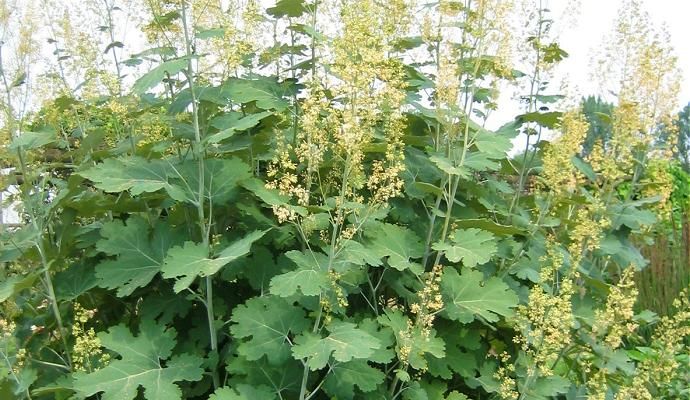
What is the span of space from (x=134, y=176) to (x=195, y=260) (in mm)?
485

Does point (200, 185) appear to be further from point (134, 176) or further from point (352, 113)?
point (352, 113)

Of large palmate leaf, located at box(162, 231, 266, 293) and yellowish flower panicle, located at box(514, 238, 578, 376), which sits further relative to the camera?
yellowish flower panicle, located at box(514, 238, 578, 376)

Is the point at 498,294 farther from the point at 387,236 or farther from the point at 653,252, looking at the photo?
the point at 653,252

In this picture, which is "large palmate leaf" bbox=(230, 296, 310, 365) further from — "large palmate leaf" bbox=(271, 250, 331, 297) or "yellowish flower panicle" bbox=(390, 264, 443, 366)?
"yellowish flower panicle" bbox=(390, 264, 443, 366)

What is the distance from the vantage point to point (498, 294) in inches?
124

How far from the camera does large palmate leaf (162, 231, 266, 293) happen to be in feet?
9.00

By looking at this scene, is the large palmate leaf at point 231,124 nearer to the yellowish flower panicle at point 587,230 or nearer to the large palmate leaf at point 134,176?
the large palmate leaf at point 134,176

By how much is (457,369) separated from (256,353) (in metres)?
0.95

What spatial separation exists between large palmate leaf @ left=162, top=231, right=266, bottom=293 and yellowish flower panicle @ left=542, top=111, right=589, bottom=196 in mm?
1439

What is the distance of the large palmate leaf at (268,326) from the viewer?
2.93m

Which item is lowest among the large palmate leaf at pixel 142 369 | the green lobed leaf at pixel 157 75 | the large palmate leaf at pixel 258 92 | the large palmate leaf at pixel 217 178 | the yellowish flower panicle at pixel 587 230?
the large palmate leaf at pixel 142 369

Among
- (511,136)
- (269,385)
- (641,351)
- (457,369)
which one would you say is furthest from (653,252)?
(269,385)

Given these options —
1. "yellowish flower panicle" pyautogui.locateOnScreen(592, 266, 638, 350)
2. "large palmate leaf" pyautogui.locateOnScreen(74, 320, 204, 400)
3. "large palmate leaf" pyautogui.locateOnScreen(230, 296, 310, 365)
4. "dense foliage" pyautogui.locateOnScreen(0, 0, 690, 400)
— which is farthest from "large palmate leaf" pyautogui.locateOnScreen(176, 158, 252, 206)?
"yellowish flower panicle" pyautogui.locateOnScreen(592, 266, 638, 350)

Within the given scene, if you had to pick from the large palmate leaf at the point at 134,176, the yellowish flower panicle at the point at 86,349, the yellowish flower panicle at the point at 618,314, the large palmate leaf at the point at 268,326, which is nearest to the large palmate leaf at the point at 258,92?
the large palmate leaf at the point at 134,176
